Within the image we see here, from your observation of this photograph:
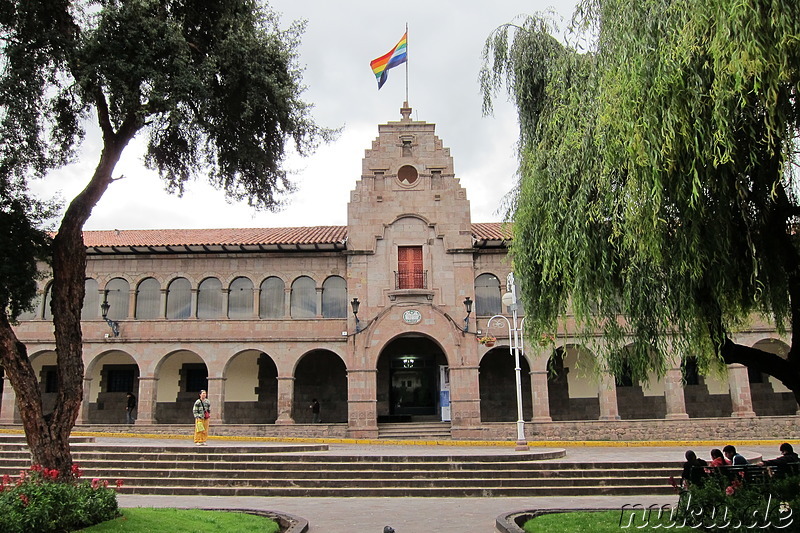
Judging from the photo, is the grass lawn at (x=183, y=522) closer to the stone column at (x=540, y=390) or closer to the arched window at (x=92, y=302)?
the stone column at (x=540, y=390)

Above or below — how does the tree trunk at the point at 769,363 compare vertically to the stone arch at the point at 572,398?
above

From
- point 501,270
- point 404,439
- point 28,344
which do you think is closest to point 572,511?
point 404,439

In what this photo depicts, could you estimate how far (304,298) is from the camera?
91.6 feet

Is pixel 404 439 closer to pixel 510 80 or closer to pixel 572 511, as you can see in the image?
pixel 572 511

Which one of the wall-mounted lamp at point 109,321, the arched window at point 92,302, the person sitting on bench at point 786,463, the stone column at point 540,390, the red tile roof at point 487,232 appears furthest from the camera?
the arched window at point 92,302

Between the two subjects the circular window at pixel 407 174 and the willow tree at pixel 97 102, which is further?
the circular window at pixel 407 174

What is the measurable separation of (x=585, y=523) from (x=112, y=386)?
25744 mm

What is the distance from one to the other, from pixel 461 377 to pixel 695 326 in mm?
17170

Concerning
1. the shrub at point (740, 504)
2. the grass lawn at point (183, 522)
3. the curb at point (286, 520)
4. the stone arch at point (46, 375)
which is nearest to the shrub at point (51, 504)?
the grass lawn at point (183, 522)

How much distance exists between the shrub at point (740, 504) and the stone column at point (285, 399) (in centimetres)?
Result: 1864

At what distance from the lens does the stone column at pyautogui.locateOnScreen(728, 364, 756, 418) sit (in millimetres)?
25641

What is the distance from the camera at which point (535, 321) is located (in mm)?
11367

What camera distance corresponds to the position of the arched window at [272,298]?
27.8 metres

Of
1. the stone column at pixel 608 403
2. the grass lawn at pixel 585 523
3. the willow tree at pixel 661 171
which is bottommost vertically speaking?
the grass lawn at pixel 585 523
